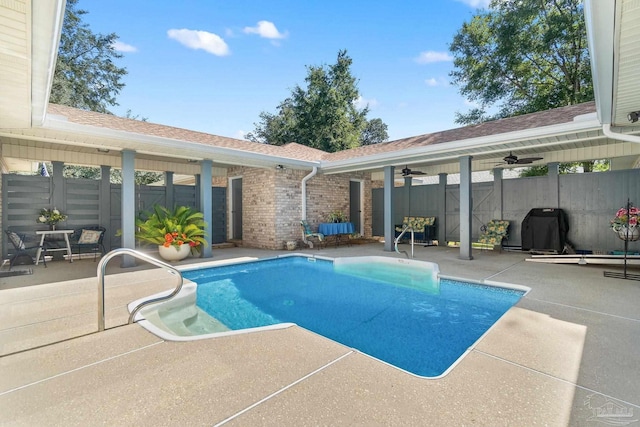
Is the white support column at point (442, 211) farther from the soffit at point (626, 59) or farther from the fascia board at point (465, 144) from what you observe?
the soffit at point (626, 59)

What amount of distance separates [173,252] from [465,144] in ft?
24.4

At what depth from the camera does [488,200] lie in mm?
9914

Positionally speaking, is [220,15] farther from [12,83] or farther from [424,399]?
[424,399]

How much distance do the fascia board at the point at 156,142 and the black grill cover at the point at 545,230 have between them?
674cm

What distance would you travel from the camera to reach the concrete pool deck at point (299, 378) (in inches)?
73.1

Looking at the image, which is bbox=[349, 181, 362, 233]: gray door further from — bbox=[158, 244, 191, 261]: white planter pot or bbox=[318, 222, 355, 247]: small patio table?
bbox=[158, 244, 191, 261]: white planter pot

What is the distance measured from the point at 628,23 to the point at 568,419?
324 centimetres

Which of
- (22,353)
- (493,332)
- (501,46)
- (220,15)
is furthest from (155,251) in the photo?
(501,46)

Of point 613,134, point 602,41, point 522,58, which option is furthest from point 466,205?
point 522,58

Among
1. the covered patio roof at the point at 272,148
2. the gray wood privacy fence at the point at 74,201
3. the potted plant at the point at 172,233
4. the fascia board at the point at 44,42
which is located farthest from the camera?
the potted plant at the point at 172,233

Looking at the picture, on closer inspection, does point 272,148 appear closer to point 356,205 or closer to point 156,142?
point 356,205

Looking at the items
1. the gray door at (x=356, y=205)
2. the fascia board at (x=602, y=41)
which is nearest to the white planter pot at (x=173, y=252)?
the gray door at (x=356, y=205)

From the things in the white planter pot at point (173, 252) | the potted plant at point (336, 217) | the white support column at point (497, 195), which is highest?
the white support column at point (497, 195)

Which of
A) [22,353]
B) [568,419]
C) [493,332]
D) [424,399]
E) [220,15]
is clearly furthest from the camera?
[220,15]
